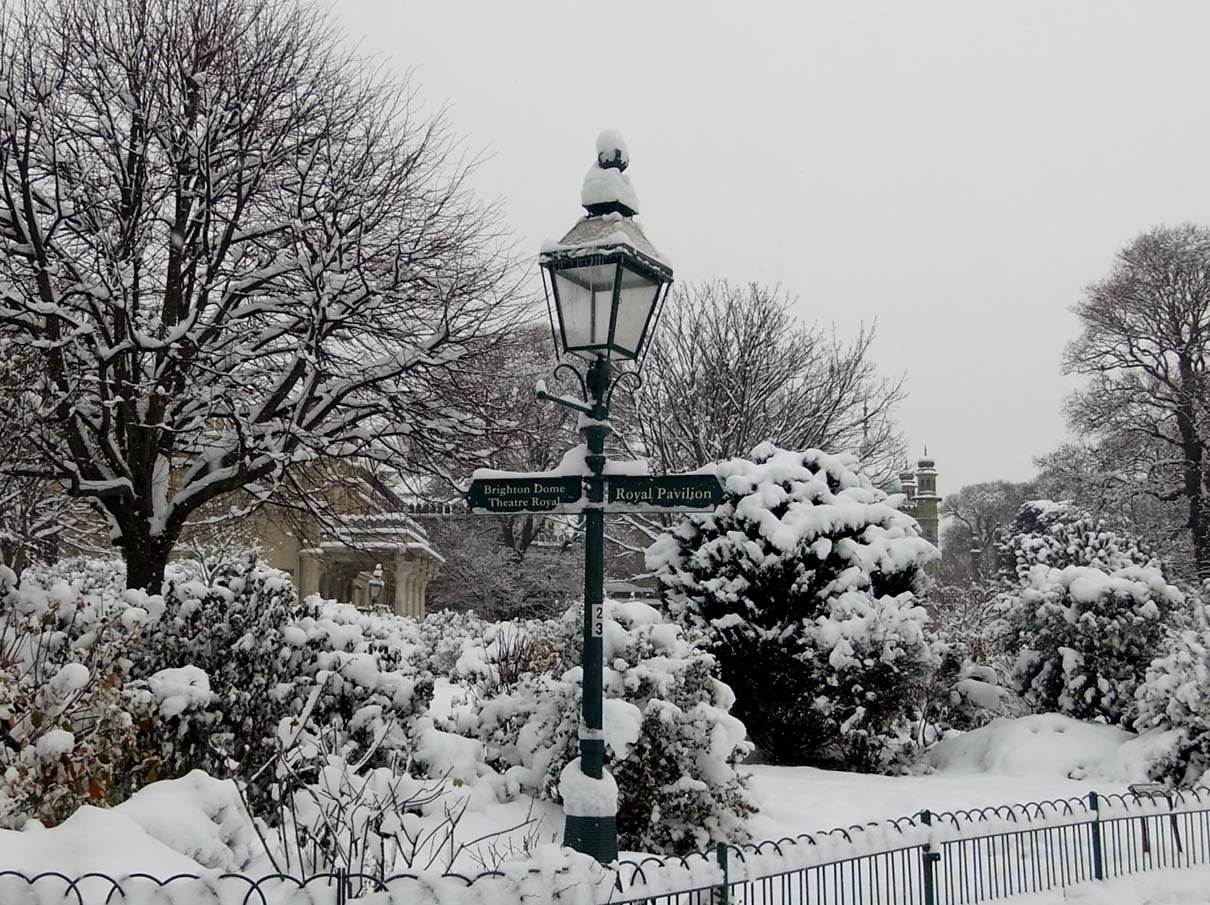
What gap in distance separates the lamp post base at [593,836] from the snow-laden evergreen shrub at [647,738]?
2.12 meters

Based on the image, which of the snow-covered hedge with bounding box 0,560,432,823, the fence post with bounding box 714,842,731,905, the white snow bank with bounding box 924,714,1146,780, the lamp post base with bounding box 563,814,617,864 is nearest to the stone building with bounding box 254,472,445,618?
the white snow bank with bounding box 924,714,1146,780

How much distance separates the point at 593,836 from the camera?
5117 millimetres

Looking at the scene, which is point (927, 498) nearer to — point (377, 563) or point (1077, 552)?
point (377, 563)

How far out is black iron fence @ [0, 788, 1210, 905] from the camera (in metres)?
3.81


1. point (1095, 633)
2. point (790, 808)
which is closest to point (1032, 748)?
point (1095, 633)

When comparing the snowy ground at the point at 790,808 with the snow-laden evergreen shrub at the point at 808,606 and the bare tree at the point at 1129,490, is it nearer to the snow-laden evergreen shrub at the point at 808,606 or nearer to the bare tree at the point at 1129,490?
the snow-laden evergreen shrub at the point at 808,606

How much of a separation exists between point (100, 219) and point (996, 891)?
979 cm

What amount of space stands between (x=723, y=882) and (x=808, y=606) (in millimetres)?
7171

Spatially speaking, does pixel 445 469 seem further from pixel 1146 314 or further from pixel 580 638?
pixel 1146 314

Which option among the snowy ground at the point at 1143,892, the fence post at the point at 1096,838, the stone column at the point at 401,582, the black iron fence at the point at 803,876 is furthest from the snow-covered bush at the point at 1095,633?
the stone column at the point at 401,582

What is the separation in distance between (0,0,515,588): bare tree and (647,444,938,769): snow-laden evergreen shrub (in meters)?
3.10

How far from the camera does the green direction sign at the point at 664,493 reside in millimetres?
5281

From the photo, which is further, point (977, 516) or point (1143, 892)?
point (977, 516)

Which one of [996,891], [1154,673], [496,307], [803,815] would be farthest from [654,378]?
[996,891]
